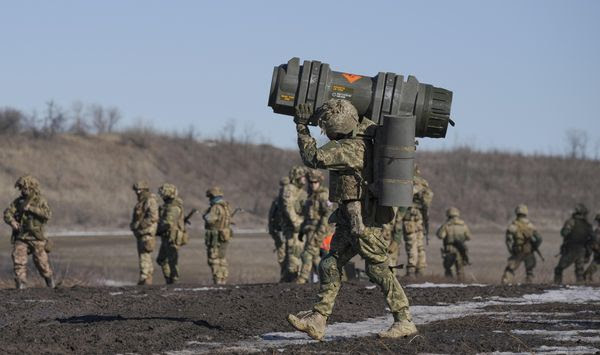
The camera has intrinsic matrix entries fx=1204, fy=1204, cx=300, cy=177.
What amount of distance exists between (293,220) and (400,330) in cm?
966

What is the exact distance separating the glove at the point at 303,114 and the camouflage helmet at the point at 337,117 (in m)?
0.13

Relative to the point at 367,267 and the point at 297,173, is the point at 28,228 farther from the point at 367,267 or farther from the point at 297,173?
the point at 367,267

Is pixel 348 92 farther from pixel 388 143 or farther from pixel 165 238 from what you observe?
pixel 165 238

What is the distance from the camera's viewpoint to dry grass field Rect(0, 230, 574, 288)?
25750 millimetres

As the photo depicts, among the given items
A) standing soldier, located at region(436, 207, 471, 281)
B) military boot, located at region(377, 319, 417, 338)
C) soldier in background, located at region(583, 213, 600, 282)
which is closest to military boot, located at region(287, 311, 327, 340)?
military boot, located at region(377, 319, 417, 338)

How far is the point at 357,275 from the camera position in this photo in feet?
70.2

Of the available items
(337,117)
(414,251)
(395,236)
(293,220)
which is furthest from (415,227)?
(337,117)

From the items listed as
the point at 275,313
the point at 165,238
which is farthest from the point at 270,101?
the point at 165,238

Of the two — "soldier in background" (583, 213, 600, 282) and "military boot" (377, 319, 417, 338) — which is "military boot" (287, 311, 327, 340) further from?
"soldier in background" (583, 213, 600, 282)

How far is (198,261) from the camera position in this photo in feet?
112

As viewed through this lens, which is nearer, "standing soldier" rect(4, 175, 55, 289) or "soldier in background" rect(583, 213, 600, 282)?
"standing soldier" rect(4, 175, 55, 289)

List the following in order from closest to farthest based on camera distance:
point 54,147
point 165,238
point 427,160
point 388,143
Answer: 1. point 388,143
2. point 165,238
3. point 54,147
4. point 427,160

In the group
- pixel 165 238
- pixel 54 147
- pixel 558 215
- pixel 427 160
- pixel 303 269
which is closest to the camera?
pixel 303 269

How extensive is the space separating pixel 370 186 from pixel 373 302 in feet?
13.5
